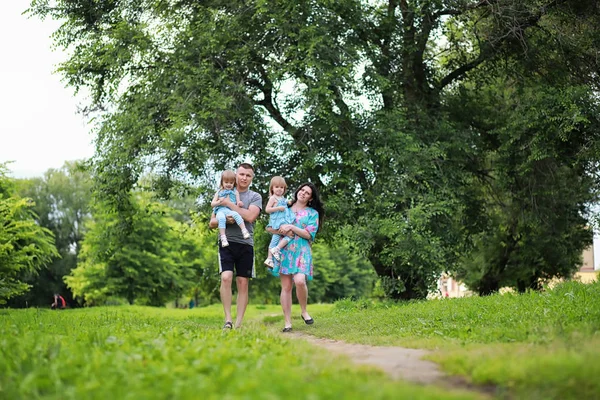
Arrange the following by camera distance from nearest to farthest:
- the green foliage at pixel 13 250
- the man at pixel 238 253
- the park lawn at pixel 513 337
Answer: the park lawn at pixel 513 337 < the man at pixel 238 253 < the green foliage at pixel 13 250

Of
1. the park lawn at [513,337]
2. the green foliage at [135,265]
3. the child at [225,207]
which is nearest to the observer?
the park lawn at [513,337]

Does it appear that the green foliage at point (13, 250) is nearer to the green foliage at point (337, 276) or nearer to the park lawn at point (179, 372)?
the park lawn at point (179, 372)

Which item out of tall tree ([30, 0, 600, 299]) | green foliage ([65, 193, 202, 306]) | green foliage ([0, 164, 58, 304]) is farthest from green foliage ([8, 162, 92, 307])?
tall tree ([30, 0, 600, 299])

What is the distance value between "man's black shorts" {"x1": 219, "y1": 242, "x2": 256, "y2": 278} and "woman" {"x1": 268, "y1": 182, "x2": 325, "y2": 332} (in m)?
0.58

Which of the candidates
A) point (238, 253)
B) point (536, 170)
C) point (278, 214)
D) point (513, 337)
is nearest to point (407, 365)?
point (513, 337)

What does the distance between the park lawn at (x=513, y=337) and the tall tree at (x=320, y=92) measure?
14.0 feet

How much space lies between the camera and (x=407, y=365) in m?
5.58

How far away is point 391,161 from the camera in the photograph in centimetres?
1666

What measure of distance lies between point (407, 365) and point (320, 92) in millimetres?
10381

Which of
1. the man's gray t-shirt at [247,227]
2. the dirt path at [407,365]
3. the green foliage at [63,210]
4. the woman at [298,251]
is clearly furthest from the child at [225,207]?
the green foliage at [63,210]

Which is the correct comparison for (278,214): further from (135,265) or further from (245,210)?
(135,265)

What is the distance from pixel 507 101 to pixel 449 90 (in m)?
2.10

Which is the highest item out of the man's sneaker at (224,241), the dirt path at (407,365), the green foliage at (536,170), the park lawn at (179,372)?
the green foliage at (536,170)

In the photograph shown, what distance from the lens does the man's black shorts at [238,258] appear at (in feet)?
33.2
